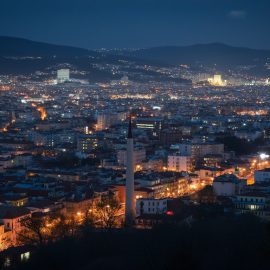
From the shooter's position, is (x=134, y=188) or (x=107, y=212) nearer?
(x=107, y=212)

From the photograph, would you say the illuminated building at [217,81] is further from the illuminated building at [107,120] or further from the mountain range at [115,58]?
the illuminated building at [107,120]

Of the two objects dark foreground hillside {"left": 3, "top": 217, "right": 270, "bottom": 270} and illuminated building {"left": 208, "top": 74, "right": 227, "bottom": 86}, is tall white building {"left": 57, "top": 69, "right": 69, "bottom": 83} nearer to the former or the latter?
illuminated building {"left": 208, "top": 74, "right": 227, "bottom": 86}

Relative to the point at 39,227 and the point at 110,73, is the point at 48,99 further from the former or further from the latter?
the point at 39,227

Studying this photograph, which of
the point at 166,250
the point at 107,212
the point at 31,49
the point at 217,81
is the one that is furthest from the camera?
the point at 31,49

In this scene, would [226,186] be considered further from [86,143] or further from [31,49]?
[31,49]

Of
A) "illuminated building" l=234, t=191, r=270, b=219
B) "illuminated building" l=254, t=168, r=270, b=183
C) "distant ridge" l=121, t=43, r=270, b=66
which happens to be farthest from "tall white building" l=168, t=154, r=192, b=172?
"distant ridge" l=121, t=43, r=270, b=66

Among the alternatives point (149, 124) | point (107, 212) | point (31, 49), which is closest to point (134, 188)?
point (107, 212)

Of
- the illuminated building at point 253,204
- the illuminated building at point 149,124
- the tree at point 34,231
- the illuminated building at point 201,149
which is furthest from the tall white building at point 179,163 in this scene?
the illuminated building at point 149,124
